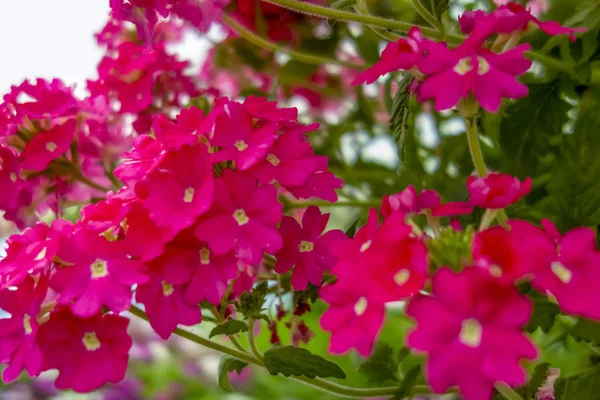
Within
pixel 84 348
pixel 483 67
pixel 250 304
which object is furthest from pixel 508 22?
pixel 84 348

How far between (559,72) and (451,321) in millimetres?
610

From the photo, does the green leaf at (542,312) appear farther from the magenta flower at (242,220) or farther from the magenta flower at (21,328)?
the magenta flower at (21,328)

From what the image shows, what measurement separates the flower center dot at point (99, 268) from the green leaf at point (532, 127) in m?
0.55

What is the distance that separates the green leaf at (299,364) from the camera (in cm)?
75

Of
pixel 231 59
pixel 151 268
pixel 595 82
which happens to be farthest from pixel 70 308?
pixel 231 59

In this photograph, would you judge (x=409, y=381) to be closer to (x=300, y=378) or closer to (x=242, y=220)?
(x=300, y=378)

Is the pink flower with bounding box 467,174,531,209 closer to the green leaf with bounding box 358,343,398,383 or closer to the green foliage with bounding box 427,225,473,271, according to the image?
the green foliage with bounding box 427,225,473,271

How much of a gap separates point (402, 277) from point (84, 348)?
12.7 inches

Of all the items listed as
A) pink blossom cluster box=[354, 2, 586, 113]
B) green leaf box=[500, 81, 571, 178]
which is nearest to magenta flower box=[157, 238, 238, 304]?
pink blossom cluster box=[354, 2, 586, 113]

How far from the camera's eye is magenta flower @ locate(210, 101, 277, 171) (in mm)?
690

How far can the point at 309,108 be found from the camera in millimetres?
1634

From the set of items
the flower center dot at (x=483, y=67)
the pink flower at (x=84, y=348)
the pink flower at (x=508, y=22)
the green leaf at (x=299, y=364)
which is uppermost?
the pink flower at (x=508, y=22)

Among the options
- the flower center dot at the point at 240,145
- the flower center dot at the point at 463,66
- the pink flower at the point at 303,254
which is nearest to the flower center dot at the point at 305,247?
the pink flower at the point at 303,254

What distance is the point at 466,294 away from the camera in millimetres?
499
